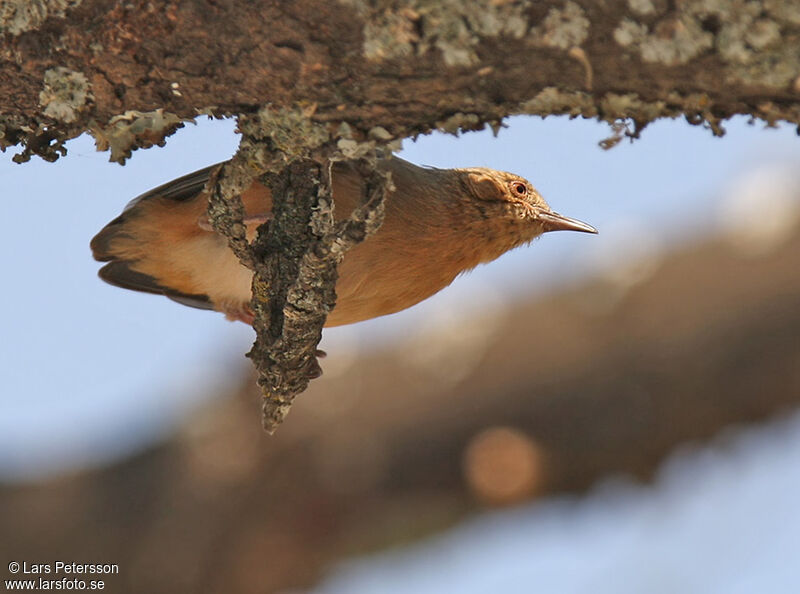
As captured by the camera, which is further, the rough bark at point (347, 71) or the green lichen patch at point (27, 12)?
the green lichen patch at point (27, 12)

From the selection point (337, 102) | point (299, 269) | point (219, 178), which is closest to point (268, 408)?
point (299, 269)

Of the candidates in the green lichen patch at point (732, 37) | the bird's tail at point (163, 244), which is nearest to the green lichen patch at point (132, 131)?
the green lichen patch at point (732, 37)

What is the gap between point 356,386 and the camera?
22.2 ft

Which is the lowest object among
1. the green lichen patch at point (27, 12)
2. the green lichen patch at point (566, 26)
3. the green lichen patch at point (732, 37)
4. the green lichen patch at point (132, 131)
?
the green lichen patch at point (732, 37)

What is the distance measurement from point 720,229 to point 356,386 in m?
2.58

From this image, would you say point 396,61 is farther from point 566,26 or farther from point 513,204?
point 513,204

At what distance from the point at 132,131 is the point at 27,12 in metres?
0.42

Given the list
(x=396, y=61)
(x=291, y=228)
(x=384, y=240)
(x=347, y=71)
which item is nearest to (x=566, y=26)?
(x=396, y=61)

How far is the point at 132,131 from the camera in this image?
291 centimetres

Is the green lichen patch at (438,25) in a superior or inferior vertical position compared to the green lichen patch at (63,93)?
inferior

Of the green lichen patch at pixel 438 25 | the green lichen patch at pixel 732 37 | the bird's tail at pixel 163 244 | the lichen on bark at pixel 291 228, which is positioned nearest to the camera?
the green lichen patch at pixel 732 37

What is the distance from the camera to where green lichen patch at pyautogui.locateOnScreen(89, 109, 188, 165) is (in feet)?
9.37

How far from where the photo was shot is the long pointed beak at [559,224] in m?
4.92

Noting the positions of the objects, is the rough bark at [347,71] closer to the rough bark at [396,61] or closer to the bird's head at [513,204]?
the rough bark at [396,61]
